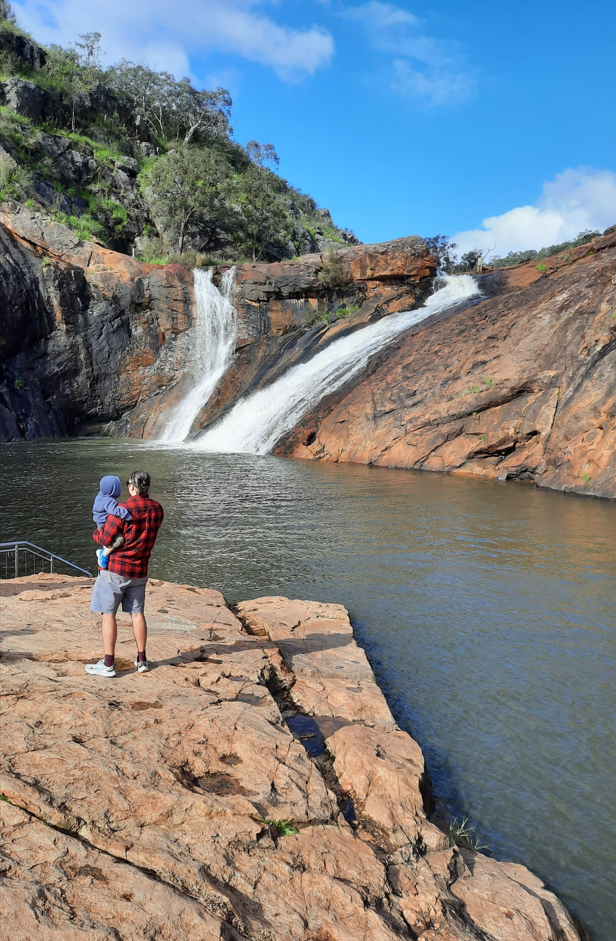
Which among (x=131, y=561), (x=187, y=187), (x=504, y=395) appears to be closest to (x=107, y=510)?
(x=131, y=561)

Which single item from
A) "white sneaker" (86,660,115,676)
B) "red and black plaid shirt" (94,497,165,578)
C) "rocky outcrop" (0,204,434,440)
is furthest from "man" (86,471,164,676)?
"rocky outcrop" (0,204,434,440)

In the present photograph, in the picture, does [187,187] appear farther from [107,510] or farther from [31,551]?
[107,510]

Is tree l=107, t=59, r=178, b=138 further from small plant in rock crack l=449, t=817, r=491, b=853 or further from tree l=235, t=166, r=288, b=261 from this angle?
small plant in rock crack l=449, t=817, r=491, b=853

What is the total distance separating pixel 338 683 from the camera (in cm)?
593

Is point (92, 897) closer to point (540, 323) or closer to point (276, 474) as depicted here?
point (276, 474)

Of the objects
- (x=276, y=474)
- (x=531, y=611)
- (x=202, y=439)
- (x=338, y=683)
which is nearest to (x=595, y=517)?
(x=531, y=611)

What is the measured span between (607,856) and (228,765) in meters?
2.68

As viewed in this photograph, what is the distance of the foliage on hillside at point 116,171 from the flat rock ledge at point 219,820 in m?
38.2

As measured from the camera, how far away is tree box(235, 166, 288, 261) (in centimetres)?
4925

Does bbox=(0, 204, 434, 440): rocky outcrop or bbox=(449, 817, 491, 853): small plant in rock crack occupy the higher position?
bbox=(0, 204, 434, 440): rocky outcrop

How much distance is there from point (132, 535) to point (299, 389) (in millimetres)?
24121

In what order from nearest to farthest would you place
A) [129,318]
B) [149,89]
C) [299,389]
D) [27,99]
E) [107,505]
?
[107,505] → [299,389] → [129,318] → [27,99] → [149,89]

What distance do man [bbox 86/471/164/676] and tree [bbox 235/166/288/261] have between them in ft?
160

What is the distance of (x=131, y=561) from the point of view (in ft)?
18.0
